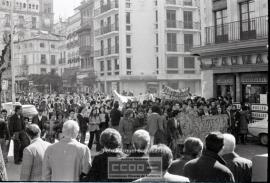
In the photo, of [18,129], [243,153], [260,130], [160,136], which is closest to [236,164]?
[160,136]

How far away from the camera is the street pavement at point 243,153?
9014 mm

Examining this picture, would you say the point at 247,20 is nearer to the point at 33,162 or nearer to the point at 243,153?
the point at 243,153

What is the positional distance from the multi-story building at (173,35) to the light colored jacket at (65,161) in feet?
22.4

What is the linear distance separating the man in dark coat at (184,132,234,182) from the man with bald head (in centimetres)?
38

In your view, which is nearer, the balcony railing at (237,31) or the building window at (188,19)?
the balcony railing at (237,31)

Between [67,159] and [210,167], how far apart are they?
1.74 metres

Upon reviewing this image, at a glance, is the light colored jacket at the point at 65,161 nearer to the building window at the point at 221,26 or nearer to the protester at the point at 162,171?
the protester at the point at 162,171

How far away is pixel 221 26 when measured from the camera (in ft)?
54.5

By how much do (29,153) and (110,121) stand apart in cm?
735

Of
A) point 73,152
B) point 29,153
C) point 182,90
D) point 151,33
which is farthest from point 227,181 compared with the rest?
point 182,90

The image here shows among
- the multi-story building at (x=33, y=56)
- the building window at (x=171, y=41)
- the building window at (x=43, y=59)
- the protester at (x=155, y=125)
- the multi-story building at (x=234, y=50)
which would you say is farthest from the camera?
the multi-story building at (x=234, y=50)

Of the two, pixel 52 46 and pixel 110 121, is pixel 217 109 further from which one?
pixel 52 46

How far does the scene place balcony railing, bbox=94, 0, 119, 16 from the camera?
1423 cm

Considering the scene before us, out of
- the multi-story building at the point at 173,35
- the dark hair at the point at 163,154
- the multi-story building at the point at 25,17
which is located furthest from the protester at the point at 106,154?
the multi-story building at the point at 173,35
